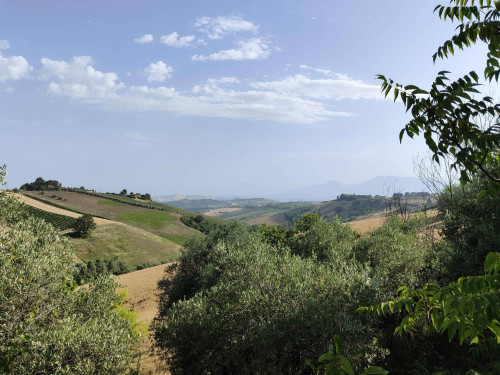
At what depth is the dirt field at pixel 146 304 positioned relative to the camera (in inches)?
779

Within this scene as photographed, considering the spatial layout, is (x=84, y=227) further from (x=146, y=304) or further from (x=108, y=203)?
(x=146, y=304)

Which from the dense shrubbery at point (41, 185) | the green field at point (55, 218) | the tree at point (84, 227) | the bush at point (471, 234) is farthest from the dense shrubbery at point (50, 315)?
the dense shrubbery at point (41, 185)

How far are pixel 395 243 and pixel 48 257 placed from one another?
73.3 feet

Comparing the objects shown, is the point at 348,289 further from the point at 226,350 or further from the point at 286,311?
the point at 226,350

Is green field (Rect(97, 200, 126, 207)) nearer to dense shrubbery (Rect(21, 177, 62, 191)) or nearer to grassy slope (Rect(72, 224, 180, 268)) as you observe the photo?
dense shrubbery (Rect(21, 177, 62, 191))

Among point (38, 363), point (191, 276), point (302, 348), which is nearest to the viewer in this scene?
point (38, 363)

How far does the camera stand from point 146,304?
3831 centimetres

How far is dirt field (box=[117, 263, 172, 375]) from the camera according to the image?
1978 cm

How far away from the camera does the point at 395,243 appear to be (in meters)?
22.9

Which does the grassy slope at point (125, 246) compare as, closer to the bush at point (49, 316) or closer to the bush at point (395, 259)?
the bush at point (395, 259)

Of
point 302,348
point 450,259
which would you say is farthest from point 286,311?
point 450,259

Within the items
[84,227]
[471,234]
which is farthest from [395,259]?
[84,227]

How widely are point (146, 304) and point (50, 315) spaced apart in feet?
96.5

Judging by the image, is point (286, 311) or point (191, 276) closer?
point (286, 311)
